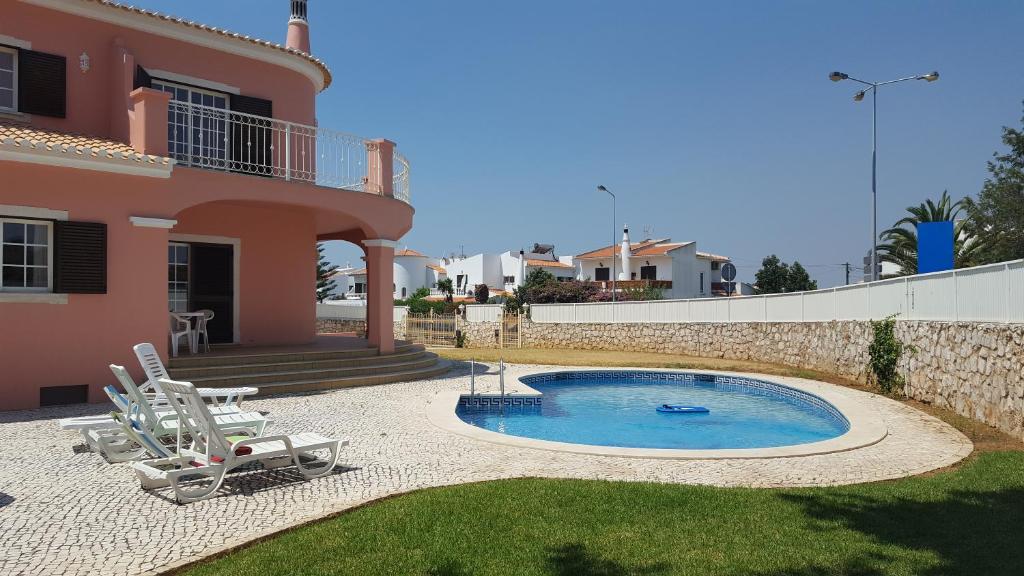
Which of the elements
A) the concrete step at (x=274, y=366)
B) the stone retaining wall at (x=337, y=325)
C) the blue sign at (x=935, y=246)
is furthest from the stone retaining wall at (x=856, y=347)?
the concrete step at (x=274, y=366)

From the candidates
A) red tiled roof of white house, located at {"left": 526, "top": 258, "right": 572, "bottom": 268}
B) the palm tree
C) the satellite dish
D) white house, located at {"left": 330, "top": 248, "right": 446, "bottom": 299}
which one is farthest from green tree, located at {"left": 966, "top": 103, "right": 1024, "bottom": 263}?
white house, located at {"left": 330, "top": 248, "right": 446, "bottom": 299}

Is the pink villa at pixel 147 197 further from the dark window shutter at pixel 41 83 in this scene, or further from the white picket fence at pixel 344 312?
the white picket fence at pixel 344 312

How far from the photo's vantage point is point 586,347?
2767 centimetres

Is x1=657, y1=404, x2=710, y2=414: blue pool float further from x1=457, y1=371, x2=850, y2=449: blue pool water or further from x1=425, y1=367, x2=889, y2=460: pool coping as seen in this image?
x1=425, y1=367, x2=889, y2=460: pool coping

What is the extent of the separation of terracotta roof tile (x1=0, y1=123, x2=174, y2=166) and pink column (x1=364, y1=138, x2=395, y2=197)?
15.3 feet

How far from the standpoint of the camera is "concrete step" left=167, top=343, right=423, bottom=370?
40.6ft

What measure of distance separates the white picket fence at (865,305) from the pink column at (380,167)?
1134 centimetres

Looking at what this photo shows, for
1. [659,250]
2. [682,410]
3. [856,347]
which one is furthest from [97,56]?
[659,250]

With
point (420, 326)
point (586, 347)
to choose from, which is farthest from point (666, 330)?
point (420, 326)

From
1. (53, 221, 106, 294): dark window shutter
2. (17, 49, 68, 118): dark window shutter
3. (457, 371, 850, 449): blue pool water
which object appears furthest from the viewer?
(17, 49, 68, 118): dark window shutter

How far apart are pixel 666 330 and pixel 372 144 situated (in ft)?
46.9

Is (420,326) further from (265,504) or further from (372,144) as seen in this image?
(265,504)

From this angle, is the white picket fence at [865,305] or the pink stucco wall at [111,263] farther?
the pink stucco wall at [111,263]

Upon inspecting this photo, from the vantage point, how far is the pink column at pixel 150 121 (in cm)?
1190
